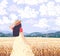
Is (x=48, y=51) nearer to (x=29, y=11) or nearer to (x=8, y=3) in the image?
(x=29, y=11)

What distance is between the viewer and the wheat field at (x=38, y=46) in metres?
3.94

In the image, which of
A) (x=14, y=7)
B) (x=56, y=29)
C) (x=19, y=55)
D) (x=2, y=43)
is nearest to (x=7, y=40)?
(x=2, y=43)

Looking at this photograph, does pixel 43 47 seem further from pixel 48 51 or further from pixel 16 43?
pixel 16 43

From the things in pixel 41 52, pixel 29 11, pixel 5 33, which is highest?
pixel 29 11

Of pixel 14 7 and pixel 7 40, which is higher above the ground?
pixel 14 7

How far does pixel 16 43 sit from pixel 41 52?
101 centimetres

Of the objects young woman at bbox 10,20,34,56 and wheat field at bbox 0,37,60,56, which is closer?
young woman at bbox 10,20,34,56

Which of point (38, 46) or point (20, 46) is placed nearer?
point (20, 46)

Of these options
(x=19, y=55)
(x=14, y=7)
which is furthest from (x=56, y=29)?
(x=19, y=55)

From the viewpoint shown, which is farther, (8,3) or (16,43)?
(8,3)

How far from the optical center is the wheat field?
155 inches

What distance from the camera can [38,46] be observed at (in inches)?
157

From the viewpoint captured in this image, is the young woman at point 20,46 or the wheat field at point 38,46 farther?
the wheat field at point 38,46

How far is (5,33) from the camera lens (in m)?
4.13
